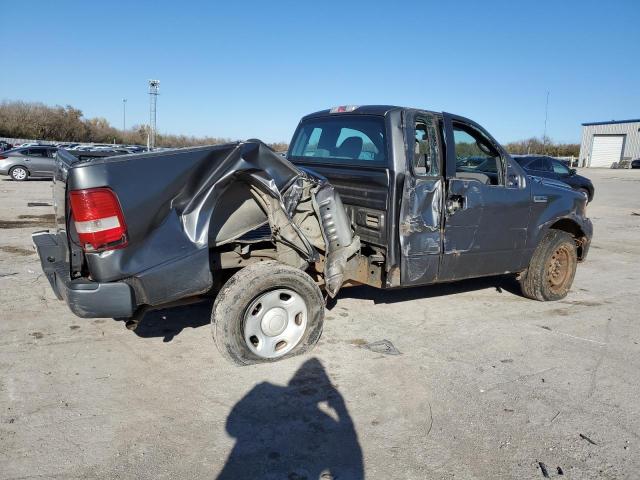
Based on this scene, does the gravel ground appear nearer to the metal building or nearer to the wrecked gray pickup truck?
the wrecked gray pickup truck

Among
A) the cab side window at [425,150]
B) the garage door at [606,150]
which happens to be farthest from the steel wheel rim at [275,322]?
the garage door at [606,150]

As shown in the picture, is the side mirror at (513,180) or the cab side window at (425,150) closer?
the cab side window at (425,150)

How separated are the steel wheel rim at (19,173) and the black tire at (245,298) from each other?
21.7m

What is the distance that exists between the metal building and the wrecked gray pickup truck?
196ft

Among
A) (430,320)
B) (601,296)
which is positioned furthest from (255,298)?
(601,296)

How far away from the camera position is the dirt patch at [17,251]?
290 inches

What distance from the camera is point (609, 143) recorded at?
2319 inches

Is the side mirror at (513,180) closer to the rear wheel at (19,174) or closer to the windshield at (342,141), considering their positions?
the windshield at (342,141)

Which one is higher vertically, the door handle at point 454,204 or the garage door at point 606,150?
the garage door at point 606,150

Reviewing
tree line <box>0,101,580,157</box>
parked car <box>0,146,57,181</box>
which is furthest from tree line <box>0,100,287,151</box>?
parked car <box>0,146,57,181</box>

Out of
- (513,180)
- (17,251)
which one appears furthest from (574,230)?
(17,251)

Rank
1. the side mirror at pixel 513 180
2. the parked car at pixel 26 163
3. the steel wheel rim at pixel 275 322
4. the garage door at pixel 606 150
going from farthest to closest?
the garage door at pixel 606 150 → the parked car at pixel 26 163 → the side mirror at pixel 513 180 → the steel wheel rim at pixel 275 322

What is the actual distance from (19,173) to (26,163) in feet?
1.77

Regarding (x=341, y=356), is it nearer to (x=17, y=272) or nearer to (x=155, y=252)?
(x=155, y=252)
